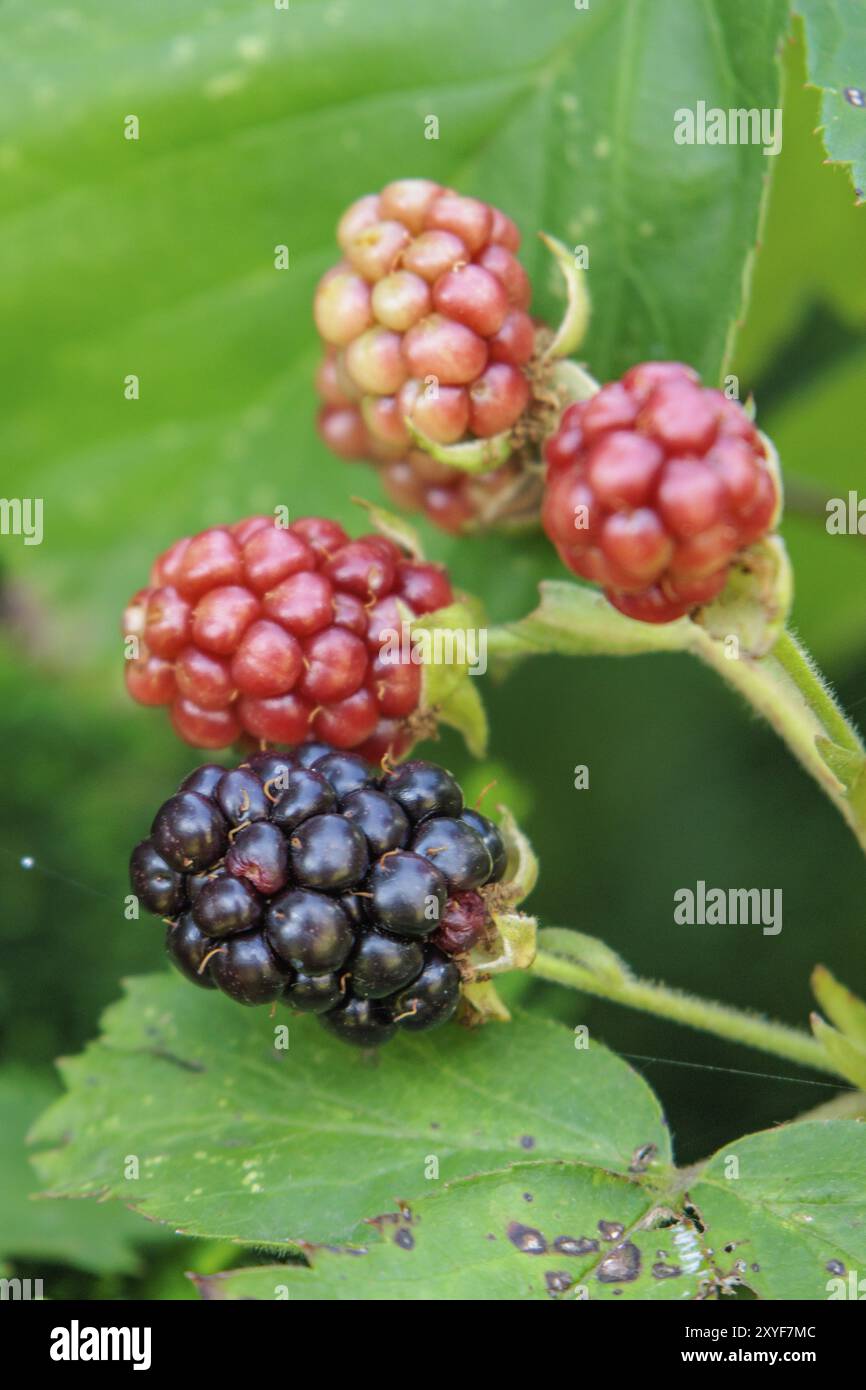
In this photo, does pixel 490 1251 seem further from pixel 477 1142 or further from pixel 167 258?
pixel 167 258

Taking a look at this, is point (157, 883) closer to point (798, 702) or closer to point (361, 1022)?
point (361, 1022)

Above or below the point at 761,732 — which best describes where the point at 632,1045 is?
below

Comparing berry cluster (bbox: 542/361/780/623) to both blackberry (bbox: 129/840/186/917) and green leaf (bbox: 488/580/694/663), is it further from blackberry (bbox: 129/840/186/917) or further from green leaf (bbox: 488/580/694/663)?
blackberry (bbox: 129/840/186/917)

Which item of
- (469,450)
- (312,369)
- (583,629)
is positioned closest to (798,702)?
(583,629)

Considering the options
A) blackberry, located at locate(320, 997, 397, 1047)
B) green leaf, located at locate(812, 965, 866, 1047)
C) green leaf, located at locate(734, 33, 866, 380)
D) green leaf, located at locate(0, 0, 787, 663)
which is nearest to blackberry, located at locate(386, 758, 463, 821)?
blackberry, located at locate(320, 997, 397, 1047)

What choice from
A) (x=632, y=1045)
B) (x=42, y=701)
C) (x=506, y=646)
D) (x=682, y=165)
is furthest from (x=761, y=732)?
(x=42, y=701)

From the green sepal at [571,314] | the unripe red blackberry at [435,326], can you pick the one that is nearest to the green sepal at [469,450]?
the unripe red blackberry at [435,326]
